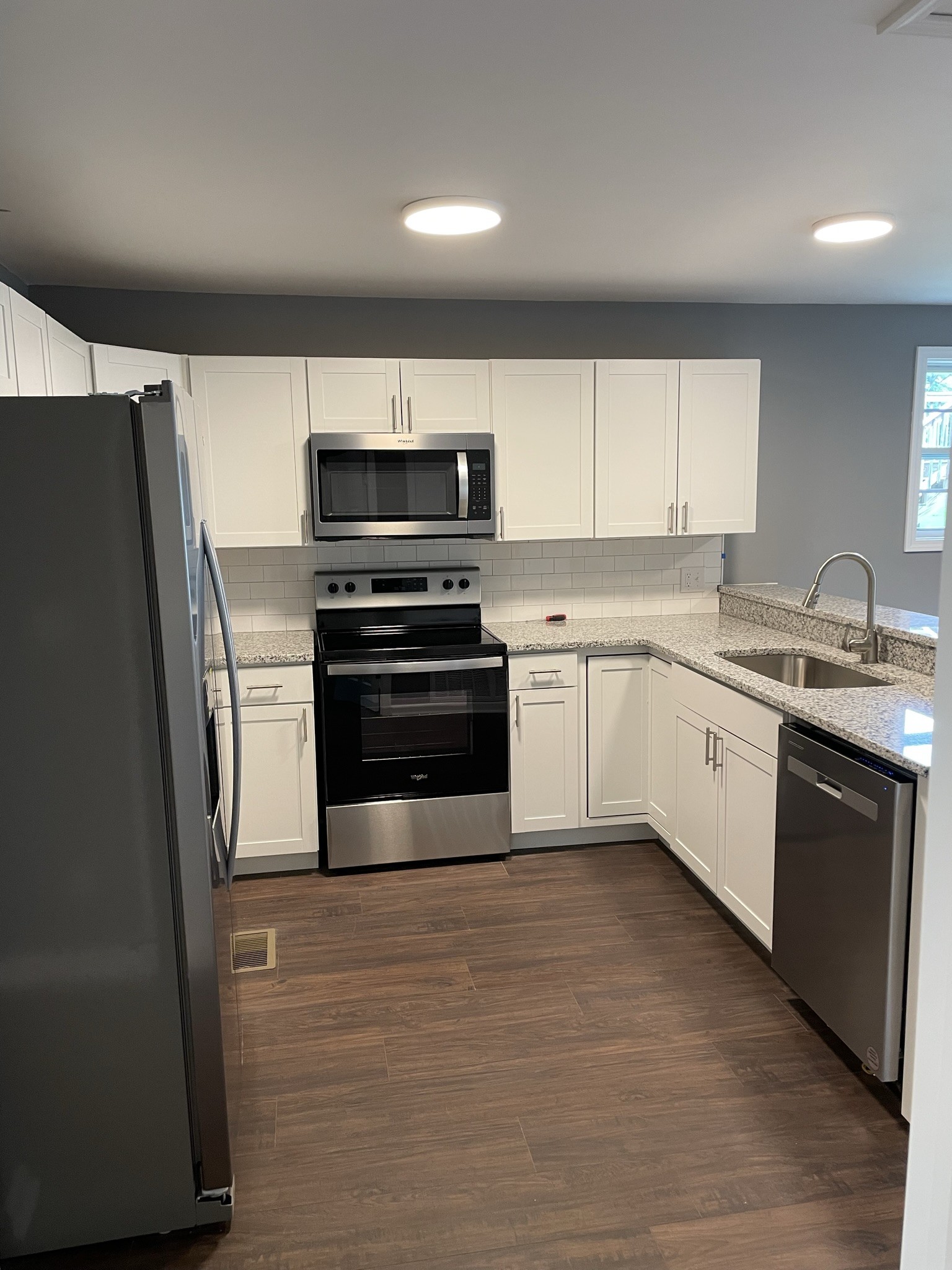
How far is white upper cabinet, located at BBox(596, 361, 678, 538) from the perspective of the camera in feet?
13.2

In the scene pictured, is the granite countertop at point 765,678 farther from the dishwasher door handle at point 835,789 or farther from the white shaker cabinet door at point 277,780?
the white shaker cabinet door at point 277,780

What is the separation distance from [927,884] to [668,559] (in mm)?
3675

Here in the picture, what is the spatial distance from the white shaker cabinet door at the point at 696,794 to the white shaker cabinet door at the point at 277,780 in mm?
1467

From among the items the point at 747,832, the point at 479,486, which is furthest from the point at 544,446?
the point at 747,832

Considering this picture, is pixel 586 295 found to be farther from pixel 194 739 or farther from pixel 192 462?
pixel 194 739

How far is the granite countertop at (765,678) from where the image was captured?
2318 millimetres

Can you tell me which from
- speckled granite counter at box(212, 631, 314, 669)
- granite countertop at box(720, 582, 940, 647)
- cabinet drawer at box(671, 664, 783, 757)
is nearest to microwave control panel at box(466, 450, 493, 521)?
speckled granite counter at box(212, 631, 314, 669)

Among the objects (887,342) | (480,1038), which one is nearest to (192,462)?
(480,1038)

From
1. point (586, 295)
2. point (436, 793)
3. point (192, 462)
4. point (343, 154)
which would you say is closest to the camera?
point (192, 462)

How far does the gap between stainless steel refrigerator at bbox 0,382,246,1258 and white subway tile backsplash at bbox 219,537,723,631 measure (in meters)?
2.24

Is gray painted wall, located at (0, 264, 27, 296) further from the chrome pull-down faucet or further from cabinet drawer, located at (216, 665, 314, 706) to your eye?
the chrome pull-down faucet

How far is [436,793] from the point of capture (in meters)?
3.79

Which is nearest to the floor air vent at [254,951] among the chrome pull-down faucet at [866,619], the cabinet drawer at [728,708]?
the cabinet drawer at [728,708]

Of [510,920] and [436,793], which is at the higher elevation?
[436,793]
